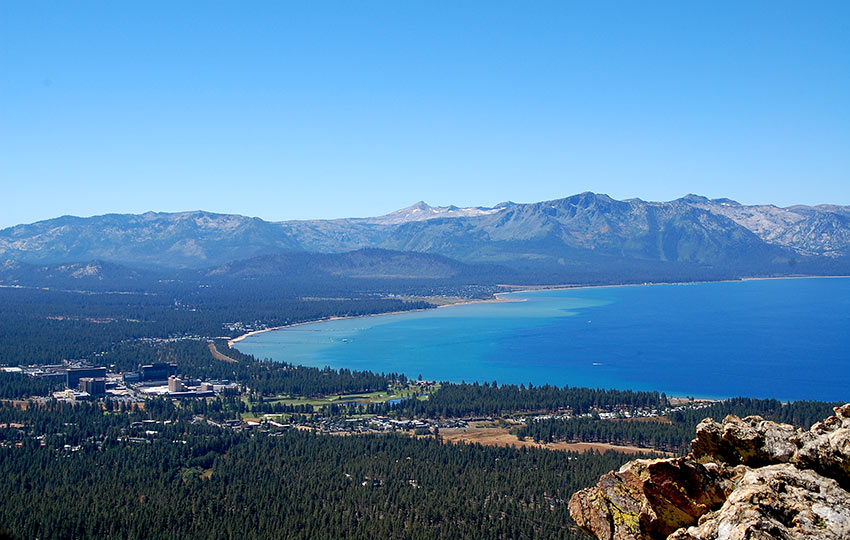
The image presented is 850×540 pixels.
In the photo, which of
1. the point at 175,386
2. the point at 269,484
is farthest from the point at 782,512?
the point at 175,386

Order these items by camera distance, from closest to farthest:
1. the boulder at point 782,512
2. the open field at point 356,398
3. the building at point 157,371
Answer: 1. the boulder at point 782,512
2. the open field at point 356,398
3. the building at point 157,371

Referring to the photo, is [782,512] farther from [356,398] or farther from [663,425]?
[356,398]

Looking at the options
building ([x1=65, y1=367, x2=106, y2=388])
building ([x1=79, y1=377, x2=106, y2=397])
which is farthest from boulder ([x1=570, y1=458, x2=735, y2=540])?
building ([x1=65, y1=367, x2=106, y2=388])

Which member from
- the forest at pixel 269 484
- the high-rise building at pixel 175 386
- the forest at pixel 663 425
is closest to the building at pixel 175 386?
the high-rise building at pixel 175 386

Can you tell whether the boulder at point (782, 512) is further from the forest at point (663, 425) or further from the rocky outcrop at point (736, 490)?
the forest at point (663, 425)

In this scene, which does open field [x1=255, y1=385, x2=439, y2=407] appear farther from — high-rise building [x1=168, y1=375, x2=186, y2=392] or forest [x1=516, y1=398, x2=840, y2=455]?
forest [x1=516, y1=398, x2=840, y2=455]

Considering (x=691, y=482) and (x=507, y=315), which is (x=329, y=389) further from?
(x=507, y=315)

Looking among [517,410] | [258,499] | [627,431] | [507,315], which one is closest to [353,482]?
[258,499]
